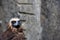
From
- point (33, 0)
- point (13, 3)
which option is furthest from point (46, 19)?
point (13, 3)

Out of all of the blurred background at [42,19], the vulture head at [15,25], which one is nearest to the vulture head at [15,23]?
the vulture head at [15,25]

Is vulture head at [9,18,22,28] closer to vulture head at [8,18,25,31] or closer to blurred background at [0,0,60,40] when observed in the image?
vulture head at [8,18,25,31]

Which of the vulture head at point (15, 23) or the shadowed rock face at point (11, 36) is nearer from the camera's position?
the shadowed rock face at point (11, 36)

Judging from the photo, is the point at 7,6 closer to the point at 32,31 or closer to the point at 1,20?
the point at 1,20

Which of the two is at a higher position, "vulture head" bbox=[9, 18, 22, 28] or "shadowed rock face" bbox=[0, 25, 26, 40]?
"vulture head" bbox=[9, 18, 22, 28]

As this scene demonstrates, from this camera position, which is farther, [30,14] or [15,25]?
[30,14]

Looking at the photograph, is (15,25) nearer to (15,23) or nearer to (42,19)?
(15,23)

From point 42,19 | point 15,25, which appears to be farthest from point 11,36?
point 42,19

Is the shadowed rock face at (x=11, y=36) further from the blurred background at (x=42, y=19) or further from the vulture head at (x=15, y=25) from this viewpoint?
the blurred background at (x=42, y=19)

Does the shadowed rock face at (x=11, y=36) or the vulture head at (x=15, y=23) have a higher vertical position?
the vulture head at (x=15, y=23)

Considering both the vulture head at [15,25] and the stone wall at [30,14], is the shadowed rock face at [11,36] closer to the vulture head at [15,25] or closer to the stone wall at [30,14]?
the vulture head at [15,25]

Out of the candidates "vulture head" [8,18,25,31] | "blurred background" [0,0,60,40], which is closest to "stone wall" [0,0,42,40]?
"blurred background" [0,0,60,40]

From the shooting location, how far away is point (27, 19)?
10.6ft

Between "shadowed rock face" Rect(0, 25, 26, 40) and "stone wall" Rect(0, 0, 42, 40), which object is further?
"stone wall" Rect(0, 0, 42, 40)
